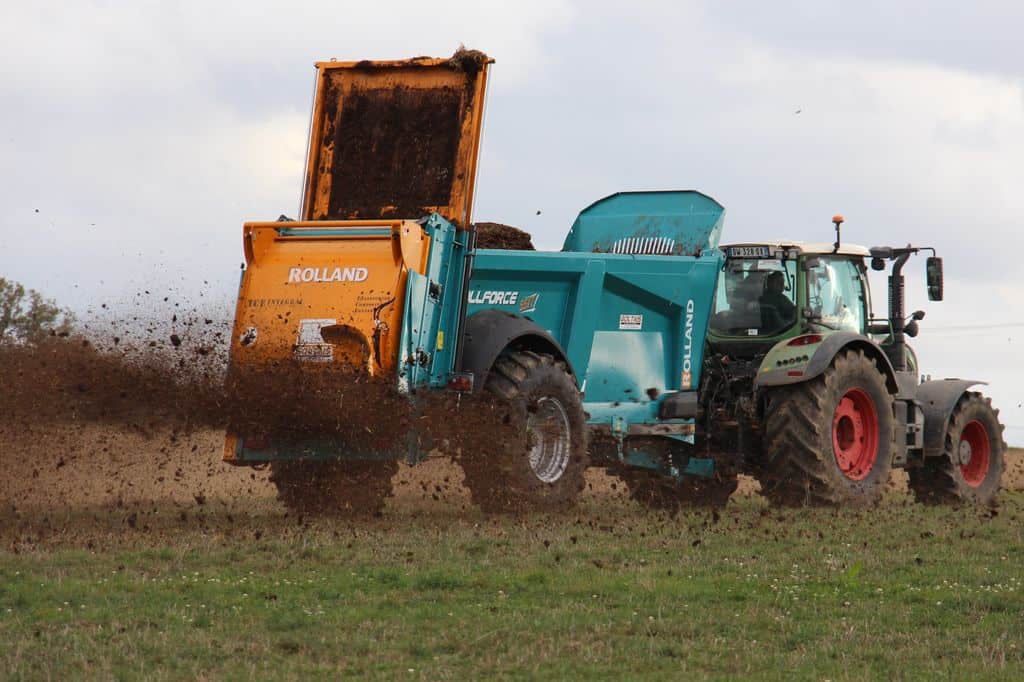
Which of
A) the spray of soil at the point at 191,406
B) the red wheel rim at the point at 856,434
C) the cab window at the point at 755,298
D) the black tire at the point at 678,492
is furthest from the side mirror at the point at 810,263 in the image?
the spray of soil at the point at 191,406

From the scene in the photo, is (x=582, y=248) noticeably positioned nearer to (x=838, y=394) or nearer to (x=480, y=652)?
(x=838, y=394)

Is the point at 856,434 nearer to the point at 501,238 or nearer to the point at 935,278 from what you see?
the point at 935,278

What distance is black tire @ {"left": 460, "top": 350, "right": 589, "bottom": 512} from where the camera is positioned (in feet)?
39.0

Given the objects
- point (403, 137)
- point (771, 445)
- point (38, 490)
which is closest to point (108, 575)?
point (403, 137)

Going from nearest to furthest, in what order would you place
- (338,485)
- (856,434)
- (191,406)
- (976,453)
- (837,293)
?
(191,406) < (338,485) < (856,434) < (837,293) < (976,453)

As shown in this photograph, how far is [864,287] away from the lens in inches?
623

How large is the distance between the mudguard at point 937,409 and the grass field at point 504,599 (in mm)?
3866

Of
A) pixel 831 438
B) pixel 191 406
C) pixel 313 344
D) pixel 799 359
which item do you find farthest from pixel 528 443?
pixel 831 438

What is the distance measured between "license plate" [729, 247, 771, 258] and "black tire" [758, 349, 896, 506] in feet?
4.19

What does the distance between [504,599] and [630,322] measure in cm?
591

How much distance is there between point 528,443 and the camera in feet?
40.1

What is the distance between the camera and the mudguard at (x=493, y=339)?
1202 cm

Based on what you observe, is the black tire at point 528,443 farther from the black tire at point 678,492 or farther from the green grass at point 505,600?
the black tire at point 678,492

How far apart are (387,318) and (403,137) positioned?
209cm
